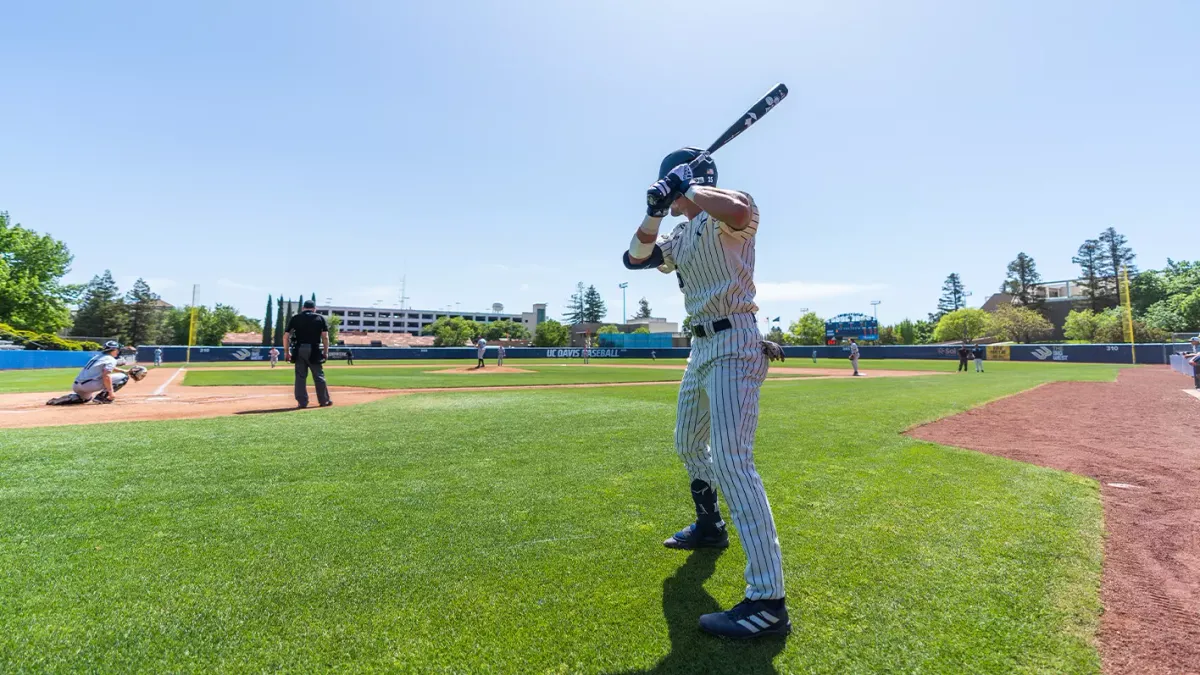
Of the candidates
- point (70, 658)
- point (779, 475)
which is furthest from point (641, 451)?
point (70, 658)

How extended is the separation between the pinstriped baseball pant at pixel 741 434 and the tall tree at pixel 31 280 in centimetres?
5147

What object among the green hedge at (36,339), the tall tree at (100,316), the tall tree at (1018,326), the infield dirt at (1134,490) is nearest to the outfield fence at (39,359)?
the green hedge at (36,339)

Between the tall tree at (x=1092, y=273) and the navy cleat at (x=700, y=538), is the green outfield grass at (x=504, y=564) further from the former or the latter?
the tall tree at (x=1092, y=273)

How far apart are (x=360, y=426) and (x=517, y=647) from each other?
5.49 m

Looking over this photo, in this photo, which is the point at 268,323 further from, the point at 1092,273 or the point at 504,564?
the point at 1092,273

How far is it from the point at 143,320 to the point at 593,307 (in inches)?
3122

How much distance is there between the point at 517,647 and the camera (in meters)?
1.85

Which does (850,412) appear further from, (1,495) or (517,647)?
(1,495)

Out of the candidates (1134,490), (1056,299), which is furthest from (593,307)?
(1134,490)

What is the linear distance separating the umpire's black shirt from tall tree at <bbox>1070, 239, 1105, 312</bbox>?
9968cm

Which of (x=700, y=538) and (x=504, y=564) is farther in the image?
(x=700, y=538)

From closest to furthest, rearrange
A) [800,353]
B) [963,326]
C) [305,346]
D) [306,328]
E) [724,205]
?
[724,205]
[305,346]
[306,328]
[800,353]
[963,326]

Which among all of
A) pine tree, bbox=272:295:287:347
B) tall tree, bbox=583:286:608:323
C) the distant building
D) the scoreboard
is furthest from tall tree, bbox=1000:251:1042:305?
pine tree, bbox=272:295:287:347

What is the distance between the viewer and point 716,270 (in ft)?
8.31
